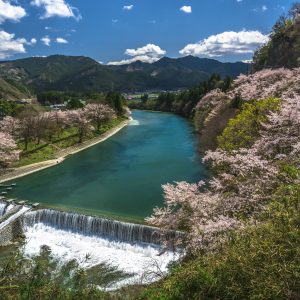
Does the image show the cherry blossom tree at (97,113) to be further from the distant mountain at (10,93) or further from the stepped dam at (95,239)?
the distant mountain at (10,93)

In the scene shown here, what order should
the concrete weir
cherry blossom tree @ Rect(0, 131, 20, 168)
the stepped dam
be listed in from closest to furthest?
the stepped dam → the concrete weir → cherry blossom tree @ Rect(0, 131, 20, 168)

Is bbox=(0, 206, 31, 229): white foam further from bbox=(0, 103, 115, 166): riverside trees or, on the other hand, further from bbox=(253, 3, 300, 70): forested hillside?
bbox=(253, 3, 300, 70): forested hillside

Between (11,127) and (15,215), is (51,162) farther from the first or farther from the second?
(15,215)

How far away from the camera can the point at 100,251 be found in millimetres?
23000

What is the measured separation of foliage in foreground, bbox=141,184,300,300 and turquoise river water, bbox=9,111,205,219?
58.8 ft

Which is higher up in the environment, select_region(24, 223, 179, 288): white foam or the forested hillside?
the forested hillside

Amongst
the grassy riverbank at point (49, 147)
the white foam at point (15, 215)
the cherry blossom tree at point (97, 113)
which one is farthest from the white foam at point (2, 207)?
the cherry blossom tree at point (97, 113)

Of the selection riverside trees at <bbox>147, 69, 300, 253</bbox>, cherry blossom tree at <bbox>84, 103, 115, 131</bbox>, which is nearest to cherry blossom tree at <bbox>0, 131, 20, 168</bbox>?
cherry blossom tree at <bbox>84, 103, 115, 131</bbox>

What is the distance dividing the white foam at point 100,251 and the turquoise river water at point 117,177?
3006 millimetres

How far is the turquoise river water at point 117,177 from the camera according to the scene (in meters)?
29.5

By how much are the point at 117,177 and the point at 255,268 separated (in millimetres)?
30419

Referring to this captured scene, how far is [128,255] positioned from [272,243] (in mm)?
15983

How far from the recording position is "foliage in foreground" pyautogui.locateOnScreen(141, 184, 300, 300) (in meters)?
6.80

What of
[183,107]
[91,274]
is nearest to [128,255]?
[91,274]
